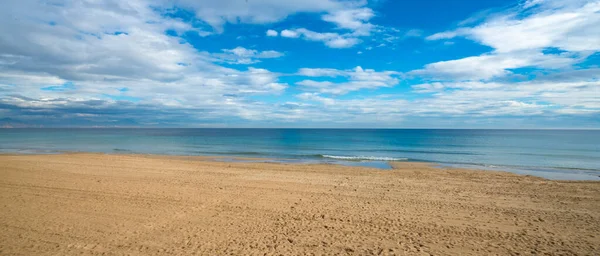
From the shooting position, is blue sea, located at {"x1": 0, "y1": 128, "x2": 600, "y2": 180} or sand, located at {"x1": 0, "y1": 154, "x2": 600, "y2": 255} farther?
blue sea, located at {"x1": 0, "y1": 128, "x2": 600, "y2": 180}

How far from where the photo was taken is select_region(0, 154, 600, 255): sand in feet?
25.1

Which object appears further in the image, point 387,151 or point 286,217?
point 387,151

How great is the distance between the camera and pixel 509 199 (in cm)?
1312

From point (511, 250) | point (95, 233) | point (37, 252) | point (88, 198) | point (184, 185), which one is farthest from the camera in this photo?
point (184, 185)

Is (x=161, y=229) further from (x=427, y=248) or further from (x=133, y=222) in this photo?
(x=427, y=248)

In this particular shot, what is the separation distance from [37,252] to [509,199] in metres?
16.9

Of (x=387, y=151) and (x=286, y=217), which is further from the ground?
(x=387, y=151)

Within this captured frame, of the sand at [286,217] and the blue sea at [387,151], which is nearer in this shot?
the sand at [286,217]

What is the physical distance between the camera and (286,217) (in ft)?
32.9

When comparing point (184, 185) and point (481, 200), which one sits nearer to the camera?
point (481, 200)

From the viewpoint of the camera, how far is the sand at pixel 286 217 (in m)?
7.66

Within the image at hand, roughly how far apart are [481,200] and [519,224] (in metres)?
3.29

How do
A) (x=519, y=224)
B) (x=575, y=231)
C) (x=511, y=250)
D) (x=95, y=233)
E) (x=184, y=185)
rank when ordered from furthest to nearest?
(x=184, y=185)
(x=519, y=224)
(x=575, y=231)
(x=95, y=233)
(x=511, y=250)

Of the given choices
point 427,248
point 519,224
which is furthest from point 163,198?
point 519,224
